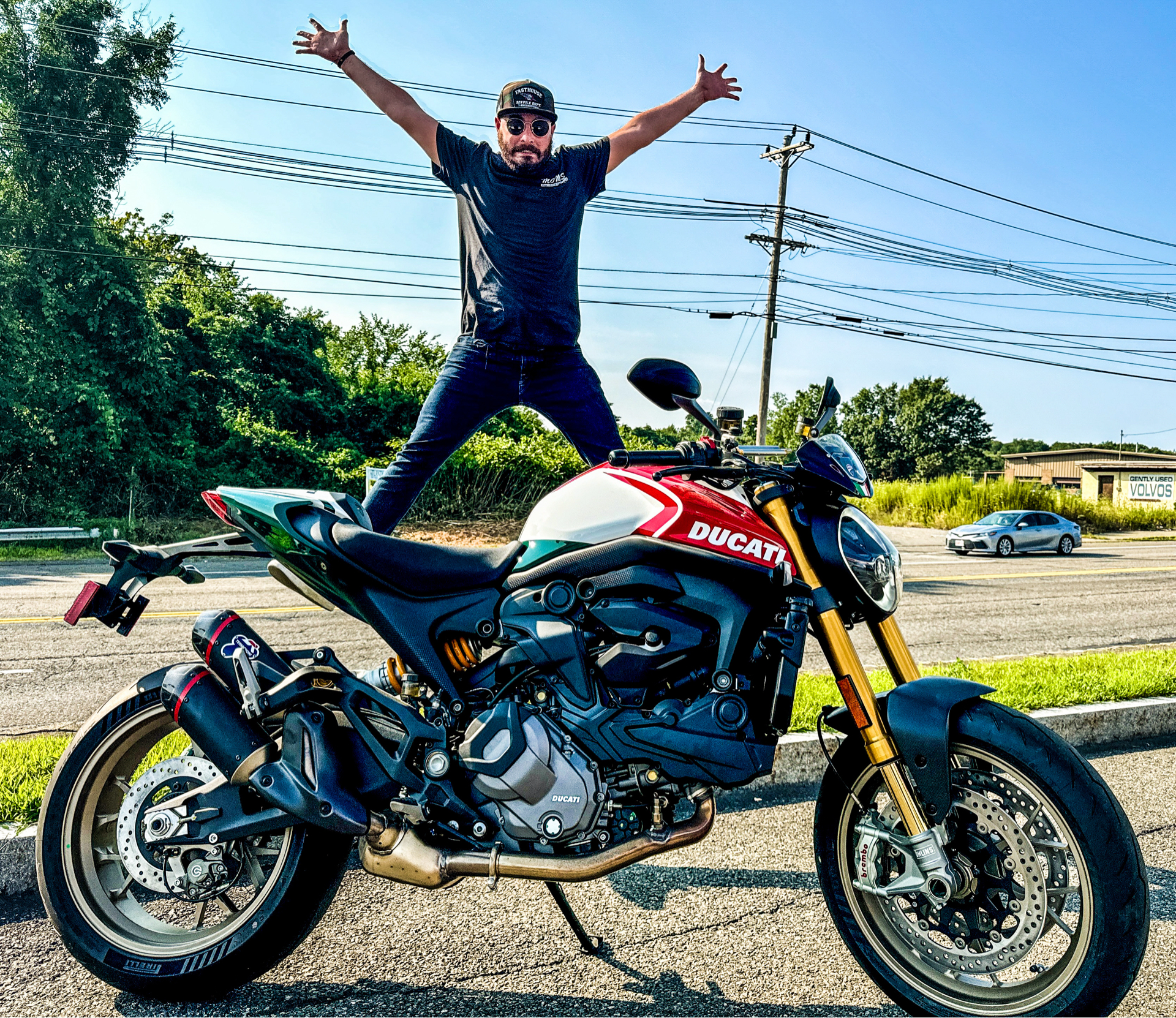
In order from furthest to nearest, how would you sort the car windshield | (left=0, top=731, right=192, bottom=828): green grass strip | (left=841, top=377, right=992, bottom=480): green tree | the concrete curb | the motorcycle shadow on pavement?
(left=841, top=377, right=992, bottom=480): green tree, the car windshield, the concrete curb, (left=0, top=731, right=192, bottom=828): green grass strip, the motorcycle shadow on pavement

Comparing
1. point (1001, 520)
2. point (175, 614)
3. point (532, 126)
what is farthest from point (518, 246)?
point (1001, 520)

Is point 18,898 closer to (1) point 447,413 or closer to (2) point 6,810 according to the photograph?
(2) point 6,810

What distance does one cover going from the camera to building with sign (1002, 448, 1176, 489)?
7331 cm

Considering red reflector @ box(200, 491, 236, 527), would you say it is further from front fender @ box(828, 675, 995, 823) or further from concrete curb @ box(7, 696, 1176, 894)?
concrete curb @ box(7, 696, 1176, 894)

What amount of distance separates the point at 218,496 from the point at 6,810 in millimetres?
1428

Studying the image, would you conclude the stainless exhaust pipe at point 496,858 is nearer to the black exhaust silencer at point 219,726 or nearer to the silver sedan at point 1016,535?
the black exhaust silencer at point 219,726

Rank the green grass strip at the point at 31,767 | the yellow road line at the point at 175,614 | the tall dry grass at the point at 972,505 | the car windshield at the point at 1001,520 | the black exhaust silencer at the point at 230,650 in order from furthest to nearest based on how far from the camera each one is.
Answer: the tall dry grass at the point at 972,505
the car windshield at the point at 1001,520
the yellow road line at the point at 175,614
the green grass strip at the point at 31,767
the black exhaust silencer at the point at 230,650

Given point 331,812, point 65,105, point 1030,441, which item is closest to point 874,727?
point 331,812

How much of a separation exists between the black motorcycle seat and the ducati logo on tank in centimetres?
46

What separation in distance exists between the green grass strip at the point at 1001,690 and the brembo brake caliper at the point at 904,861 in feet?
5.19

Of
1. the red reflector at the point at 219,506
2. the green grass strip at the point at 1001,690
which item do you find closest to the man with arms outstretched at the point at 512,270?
the red reflector at the point at 219,506

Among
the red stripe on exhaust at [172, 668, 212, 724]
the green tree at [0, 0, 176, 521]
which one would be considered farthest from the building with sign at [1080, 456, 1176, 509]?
the red stripe on exhaust at [172, 668, 212, 724]

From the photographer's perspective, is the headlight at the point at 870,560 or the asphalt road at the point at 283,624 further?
the asphalt road at the point at 283,624

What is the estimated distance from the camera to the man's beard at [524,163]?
11.5ft
